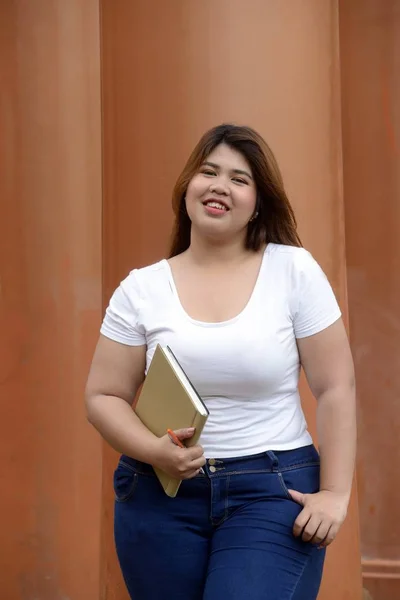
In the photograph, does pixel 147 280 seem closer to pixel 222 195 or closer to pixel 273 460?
pixel 222 195

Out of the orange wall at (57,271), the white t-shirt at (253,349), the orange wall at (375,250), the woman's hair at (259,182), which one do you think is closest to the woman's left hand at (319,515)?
the white t-shirt at (253,349)

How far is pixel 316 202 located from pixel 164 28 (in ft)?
2.77

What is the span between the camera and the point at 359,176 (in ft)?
13.8

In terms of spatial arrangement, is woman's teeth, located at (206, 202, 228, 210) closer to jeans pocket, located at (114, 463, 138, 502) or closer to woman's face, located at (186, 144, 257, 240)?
woman's face, located at (186, 144, 257, 240)

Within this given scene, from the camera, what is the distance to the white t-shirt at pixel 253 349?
8.89 feet

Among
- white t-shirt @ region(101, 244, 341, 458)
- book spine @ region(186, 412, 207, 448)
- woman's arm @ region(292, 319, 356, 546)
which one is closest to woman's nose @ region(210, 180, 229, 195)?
white t-shirt @ region(101, 244, 341, 458)

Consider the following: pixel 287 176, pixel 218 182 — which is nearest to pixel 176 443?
pixel 218 182

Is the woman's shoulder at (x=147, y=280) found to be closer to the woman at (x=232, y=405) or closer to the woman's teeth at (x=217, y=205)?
the woman at (x=232, y=405)

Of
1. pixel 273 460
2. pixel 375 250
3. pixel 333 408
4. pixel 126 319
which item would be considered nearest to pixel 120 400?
pixel 126 319

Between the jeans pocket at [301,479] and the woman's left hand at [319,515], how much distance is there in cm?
3

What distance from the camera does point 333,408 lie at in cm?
279

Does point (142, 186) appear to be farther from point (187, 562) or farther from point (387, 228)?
point (187, 562)

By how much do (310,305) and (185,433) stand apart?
0.48 m

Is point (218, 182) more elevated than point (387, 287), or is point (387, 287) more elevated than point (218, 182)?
point (218, 182)
